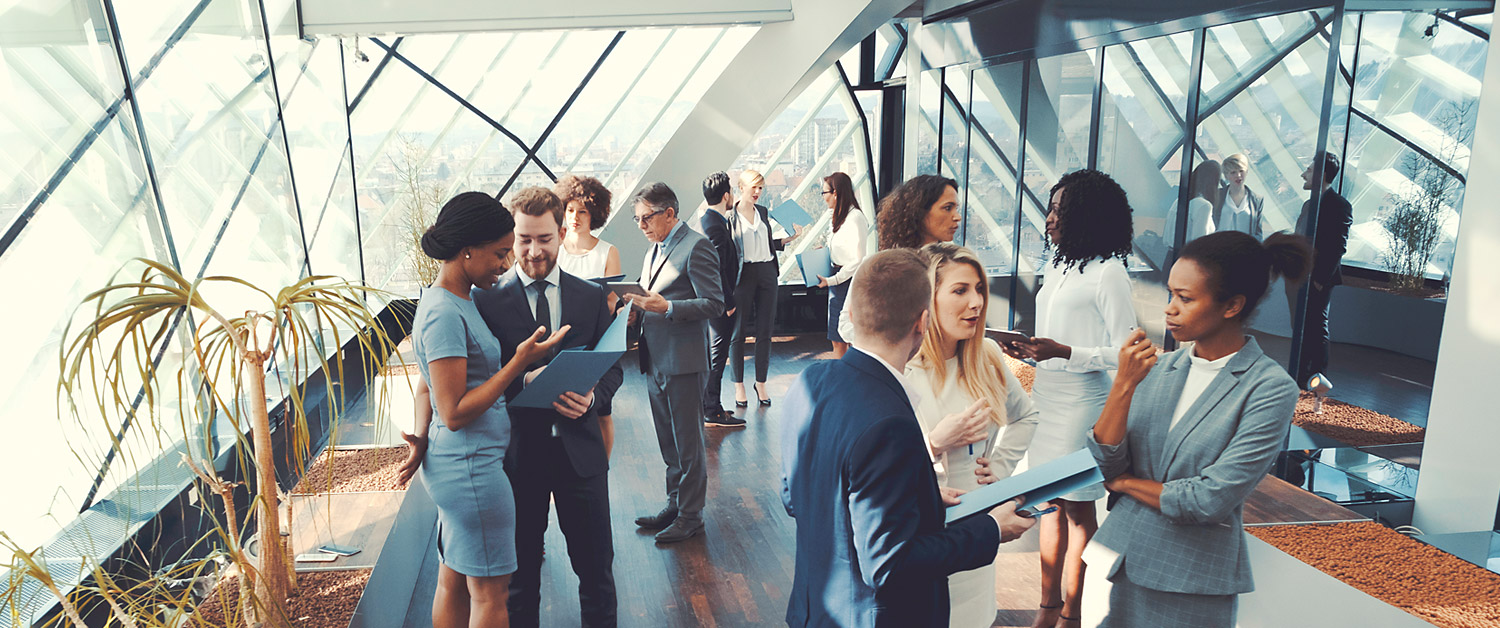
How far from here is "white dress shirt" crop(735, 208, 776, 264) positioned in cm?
612

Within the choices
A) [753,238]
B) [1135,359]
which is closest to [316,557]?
[1135,359]

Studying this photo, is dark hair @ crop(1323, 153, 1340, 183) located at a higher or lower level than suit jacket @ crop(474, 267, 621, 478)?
higher

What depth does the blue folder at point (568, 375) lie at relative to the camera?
241cm

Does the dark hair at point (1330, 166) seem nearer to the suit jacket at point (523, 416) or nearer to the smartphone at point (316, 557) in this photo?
the suit jacket at point (523, 416)

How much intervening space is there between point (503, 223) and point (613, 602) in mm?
1404

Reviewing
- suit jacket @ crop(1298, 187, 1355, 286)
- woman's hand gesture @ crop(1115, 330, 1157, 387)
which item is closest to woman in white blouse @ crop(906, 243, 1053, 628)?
woman's hand gesture @ crop(1115, 330, 1157, 387)

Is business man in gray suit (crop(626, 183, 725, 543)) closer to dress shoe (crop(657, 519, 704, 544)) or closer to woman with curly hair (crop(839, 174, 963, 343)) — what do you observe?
dress shoe (crop(657, 519, 704, 544))

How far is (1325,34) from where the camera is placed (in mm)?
4066

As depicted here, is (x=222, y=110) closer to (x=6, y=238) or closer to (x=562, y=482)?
(x=6, y=238)

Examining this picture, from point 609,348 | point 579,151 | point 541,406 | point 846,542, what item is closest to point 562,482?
point 541,406

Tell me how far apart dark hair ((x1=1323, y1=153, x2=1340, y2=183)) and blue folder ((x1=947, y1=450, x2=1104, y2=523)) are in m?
3.34

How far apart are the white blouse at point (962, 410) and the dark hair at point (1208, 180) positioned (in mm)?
3160

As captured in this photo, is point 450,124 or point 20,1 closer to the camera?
point 20,1

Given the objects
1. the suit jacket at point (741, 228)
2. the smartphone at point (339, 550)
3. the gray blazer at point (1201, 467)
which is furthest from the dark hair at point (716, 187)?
the gray blazer at point (1201, 467)
